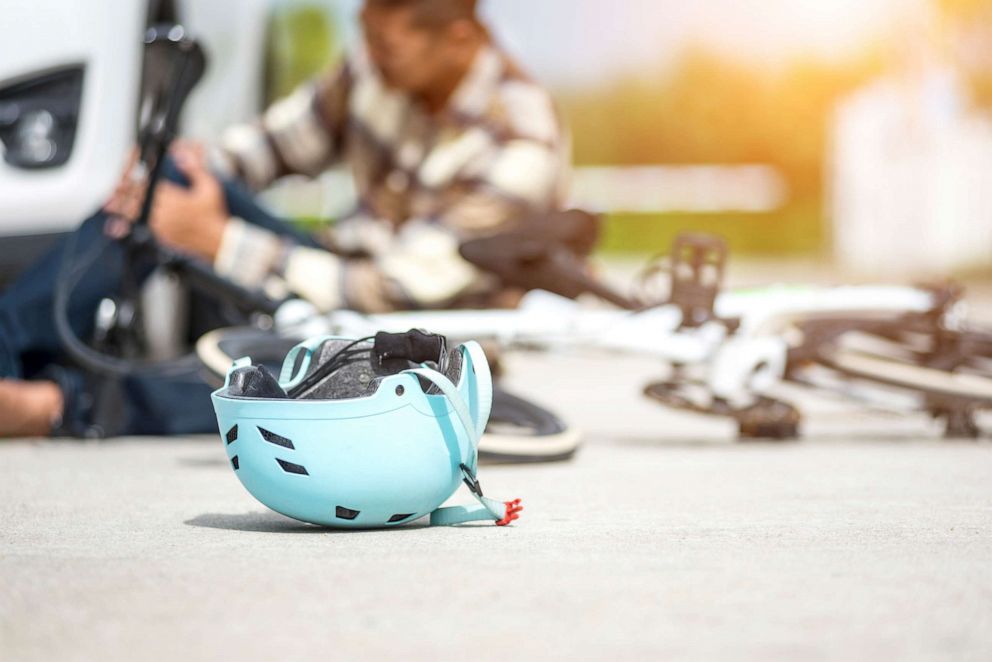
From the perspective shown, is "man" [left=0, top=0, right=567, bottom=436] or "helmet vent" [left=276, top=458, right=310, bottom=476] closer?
"helmet vent" [left=276, top=458, right=310, bottom=476]

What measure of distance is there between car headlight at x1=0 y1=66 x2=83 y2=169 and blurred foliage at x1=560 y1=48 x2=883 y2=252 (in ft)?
65.5

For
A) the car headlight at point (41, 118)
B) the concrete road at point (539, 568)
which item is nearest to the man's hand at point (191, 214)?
the car headlight at point (41, 118)

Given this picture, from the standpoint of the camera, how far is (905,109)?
18516 millimetres

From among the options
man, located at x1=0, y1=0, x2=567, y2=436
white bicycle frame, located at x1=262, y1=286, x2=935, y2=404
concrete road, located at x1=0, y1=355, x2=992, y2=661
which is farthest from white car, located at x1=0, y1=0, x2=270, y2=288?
concrete road, located at x1=0, y1=355, x2=992, y2=661

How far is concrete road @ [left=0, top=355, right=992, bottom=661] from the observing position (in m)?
1.78

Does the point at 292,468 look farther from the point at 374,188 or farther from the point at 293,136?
the point at 293,136

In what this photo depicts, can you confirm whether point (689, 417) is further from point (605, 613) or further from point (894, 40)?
point (894, 40)

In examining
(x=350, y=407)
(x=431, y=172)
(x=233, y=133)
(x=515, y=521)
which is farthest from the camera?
(x=233, y=133)

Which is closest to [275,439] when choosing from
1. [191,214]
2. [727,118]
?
[191,214]

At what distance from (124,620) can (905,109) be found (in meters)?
17.6

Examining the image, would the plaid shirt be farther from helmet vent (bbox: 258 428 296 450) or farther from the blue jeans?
helmet vent (bbox: 258 428 296 450)

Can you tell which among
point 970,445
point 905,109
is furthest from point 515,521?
point 905,109

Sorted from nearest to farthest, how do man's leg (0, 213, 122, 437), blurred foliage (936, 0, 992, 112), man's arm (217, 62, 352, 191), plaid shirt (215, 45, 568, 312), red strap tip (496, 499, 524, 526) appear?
red strap tip (496, 499, 524, 526) → man's leg (0, 213, 122, 437) → plaid shirt (215, 45, 568, 312) → man's arm (217, 62, 352, 191) → blurred foliage (936, 0, 992, 112)

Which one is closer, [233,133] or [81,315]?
[81,315]
